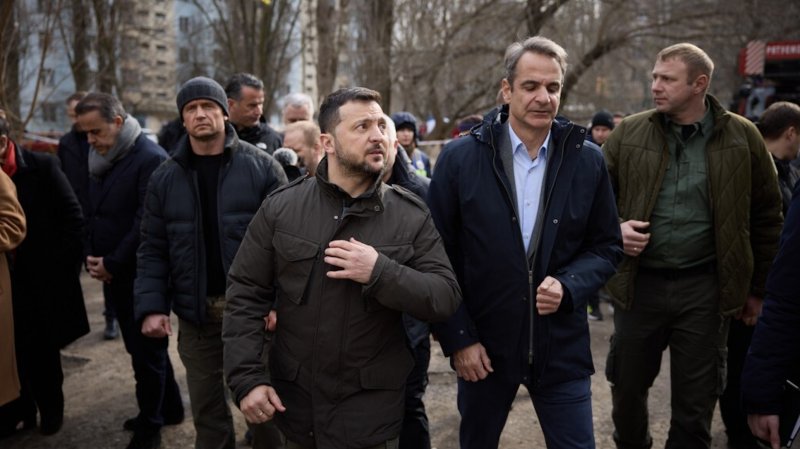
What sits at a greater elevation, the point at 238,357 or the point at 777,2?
the point at 777,2

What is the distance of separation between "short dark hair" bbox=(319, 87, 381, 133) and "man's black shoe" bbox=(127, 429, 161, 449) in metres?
2.68

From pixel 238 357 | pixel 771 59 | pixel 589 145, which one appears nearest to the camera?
pixel 238 357

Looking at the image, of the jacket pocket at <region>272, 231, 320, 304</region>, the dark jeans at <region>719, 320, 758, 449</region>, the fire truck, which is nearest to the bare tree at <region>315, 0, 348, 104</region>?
the fire truck

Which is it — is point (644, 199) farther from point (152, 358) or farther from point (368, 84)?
point (368, 84)

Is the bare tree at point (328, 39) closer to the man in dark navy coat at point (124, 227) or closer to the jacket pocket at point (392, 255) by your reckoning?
the man in dark navy coat at point (124, 227)

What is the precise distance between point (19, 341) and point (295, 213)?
2913 mm

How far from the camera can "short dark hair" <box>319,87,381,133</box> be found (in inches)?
105

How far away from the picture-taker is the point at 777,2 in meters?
17.3

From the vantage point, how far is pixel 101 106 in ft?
14.8

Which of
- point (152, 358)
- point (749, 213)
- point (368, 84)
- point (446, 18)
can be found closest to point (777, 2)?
point (446, 18)

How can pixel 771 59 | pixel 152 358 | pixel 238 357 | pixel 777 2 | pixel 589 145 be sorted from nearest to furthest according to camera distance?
pixel 238 357 → pixel 589 145 → pixel 152 358 → pixel 771 59 → pixel 777 2

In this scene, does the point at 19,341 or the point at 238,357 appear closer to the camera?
the point at 238,357

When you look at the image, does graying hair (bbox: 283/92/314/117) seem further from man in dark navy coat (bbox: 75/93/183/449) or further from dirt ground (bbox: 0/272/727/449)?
dirt ground (bbox: 0/272/727/449)

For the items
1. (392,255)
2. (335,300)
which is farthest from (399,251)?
(335,300)
